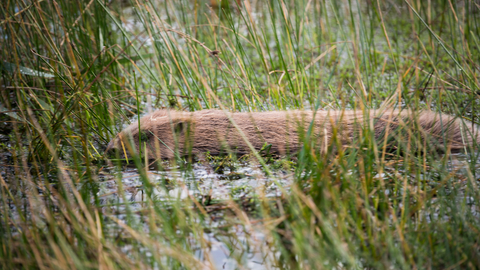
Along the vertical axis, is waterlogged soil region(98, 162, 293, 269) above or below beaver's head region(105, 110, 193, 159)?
below

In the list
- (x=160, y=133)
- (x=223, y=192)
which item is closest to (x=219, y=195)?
(x=223, y=192)

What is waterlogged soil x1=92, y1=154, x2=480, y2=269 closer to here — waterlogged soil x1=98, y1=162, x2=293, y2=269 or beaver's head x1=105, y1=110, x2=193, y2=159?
waterlogged soil x1=98, y1=162, x2=293, y2=269

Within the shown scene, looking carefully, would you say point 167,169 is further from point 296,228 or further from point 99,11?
point 99,11

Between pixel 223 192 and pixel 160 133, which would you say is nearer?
pixel 223 192

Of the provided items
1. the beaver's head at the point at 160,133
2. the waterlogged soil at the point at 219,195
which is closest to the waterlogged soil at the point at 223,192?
the waterlogged soil at the point at 219,195

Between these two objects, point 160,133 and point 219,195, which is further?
point 160,133

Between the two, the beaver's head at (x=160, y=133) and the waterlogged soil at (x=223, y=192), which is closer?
the waterlogged soil at (x=223, y=192)

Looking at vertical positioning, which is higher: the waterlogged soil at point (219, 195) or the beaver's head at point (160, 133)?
the beaver's head at point (160, 133)

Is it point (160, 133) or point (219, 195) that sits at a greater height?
point (160, 133)

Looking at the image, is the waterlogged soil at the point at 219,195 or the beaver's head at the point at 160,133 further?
the beaver's head at the point at 160,133

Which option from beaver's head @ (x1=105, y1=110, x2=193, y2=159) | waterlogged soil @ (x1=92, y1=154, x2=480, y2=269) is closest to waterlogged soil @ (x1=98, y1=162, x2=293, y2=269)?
waterlogged soil @ (x1=92, y1=154, x2=480, y2=269)

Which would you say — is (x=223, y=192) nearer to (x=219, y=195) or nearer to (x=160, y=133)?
(x=219, y=195)

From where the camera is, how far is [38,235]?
186 cm

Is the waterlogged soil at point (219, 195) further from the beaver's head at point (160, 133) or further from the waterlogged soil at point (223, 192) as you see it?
the beaver's head at point (160, 133)
